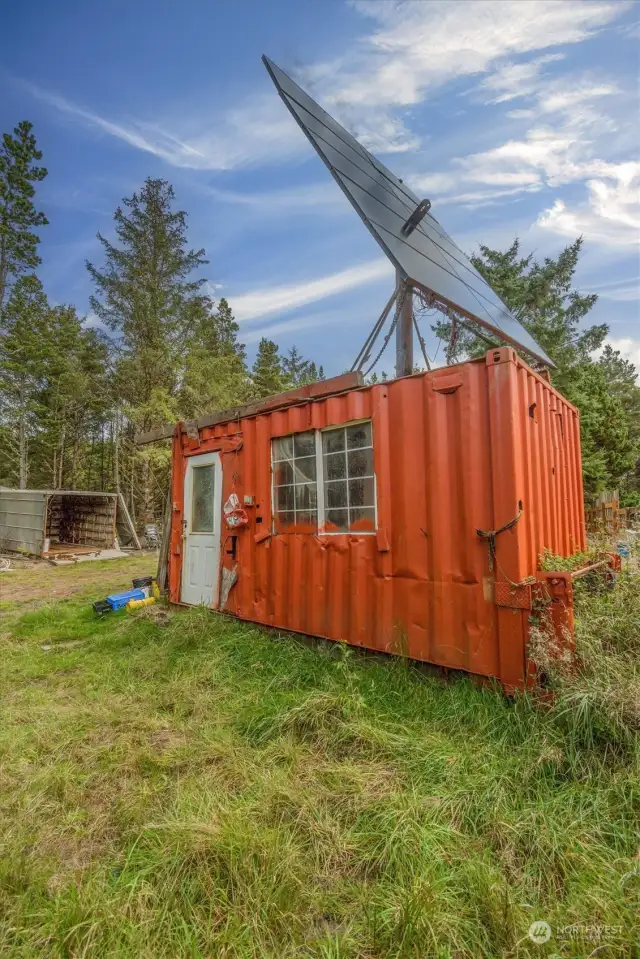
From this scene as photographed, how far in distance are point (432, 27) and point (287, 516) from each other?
18.6 feet

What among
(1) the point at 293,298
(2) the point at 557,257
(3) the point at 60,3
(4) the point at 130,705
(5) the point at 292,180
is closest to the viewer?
(4) the point at 130,705

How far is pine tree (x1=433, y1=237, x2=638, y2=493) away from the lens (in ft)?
47.9

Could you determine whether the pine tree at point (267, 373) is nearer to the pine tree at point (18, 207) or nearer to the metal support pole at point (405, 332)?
the pine tree at point (18, 207)

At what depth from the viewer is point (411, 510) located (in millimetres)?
3348

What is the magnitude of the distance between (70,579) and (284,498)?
7841 mm

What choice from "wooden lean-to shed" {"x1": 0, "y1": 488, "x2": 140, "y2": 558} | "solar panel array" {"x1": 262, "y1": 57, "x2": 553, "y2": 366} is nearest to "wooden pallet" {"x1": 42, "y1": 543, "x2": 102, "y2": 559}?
"wooden lean-to shed" {"x1": 0, "y1": 488, "x2": 140, "y2": 558}

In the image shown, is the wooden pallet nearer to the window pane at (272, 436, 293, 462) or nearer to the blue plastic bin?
the blue plastic bin

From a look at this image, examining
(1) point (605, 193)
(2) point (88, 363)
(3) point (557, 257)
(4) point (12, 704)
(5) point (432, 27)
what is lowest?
(4) point (12, 704)

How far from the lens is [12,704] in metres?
3.37

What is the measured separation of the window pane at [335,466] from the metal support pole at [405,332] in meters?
1.19

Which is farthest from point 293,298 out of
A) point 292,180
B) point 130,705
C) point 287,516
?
point 130,705

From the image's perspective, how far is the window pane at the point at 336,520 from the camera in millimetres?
3864

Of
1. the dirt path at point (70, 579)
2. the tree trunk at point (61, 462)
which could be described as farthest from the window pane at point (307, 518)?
the tree trunk at point (61, 462)

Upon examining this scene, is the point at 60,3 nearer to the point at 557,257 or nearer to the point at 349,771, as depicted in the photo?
the point at 349,771
